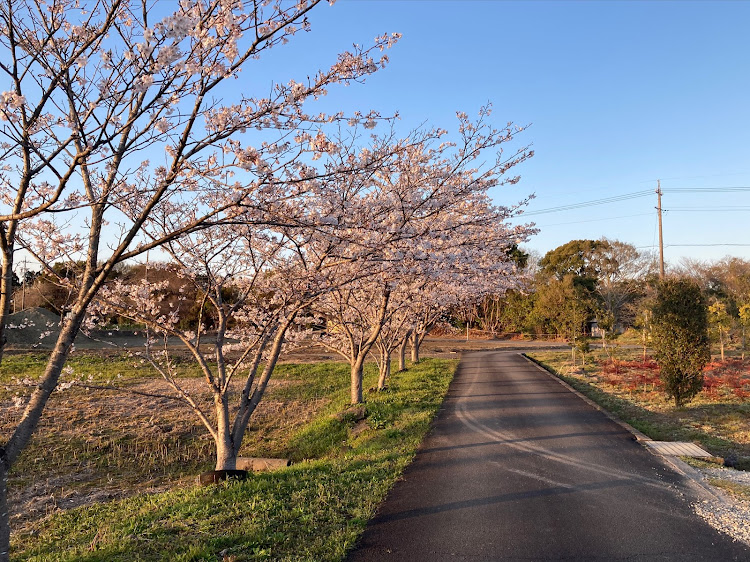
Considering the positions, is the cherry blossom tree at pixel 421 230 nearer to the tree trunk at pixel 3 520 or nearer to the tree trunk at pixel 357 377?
the tree trunk at pixel 357 377

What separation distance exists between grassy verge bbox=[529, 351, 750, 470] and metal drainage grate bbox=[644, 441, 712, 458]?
337mm

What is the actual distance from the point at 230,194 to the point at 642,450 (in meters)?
7.65

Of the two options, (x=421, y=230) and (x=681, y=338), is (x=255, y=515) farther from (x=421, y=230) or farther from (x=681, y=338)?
(x=681, y=338)

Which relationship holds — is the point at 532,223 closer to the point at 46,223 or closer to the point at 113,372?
the point at 46,223

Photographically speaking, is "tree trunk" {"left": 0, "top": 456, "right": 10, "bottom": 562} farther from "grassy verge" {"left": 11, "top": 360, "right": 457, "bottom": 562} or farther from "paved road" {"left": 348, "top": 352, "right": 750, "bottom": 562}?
"paved road" {"left": 348, "top": 352, "right": 750, "bottom": 562}

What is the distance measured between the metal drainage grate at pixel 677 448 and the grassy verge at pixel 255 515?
13.1ft

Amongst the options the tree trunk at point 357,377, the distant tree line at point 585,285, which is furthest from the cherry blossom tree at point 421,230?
the distant tree line at point 585,285

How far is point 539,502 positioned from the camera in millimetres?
5625

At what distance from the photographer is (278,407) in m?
13.6

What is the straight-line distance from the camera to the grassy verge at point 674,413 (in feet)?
28.1

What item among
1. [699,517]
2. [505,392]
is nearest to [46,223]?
[699,517]

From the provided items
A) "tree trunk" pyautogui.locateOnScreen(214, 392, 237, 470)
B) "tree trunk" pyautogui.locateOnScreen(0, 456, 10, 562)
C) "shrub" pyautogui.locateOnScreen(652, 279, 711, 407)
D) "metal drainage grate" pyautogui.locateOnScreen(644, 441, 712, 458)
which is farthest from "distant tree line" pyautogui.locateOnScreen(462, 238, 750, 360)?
A: "tree trunk" pyautogui.locateOnScreen(0, 456, 10, 562)

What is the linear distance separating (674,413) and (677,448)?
3.57 metres

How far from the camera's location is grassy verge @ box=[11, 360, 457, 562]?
4473 mm
